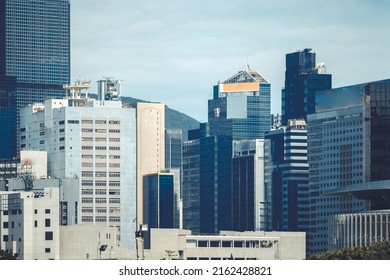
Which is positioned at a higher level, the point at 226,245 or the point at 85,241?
the point at 85,241

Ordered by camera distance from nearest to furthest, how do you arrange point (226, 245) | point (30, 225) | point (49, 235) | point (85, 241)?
point (85, 241) < point (226, 245) < point (49, 235) < point (30, 225)

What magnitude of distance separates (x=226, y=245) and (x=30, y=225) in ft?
79.4

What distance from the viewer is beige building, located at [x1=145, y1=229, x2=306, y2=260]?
143375mm

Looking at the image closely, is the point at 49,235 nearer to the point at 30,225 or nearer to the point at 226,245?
the point at 30,225

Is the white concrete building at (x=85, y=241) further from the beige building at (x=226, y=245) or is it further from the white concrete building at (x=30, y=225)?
the beige building at (x=226, y=245)

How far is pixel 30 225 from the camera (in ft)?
527

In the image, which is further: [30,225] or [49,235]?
[30,225]

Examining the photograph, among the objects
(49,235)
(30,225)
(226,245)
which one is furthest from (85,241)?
(226,245)

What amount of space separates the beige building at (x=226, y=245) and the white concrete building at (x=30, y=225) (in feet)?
40.6

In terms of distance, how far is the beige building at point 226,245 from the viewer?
14338 centimetres

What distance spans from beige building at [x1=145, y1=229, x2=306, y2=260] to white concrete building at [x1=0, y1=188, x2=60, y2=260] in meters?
12.4

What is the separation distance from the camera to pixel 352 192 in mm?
188375

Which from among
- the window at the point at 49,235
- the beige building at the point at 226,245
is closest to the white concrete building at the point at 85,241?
the window at the point at 49,235
